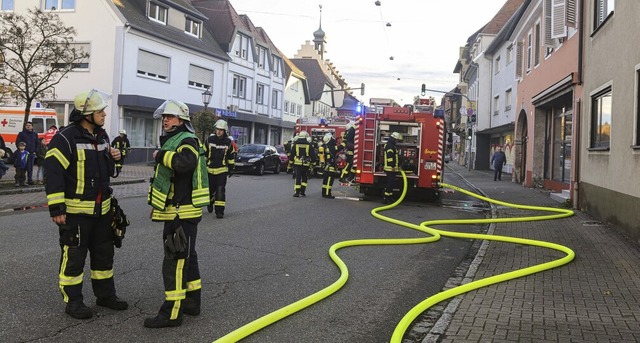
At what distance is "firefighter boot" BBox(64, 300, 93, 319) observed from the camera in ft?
14.1

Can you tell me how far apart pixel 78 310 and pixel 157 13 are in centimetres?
2953

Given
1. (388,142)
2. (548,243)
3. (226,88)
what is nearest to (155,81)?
(226,88)

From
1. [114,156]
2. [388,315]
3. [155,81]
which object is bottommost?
[388,315]

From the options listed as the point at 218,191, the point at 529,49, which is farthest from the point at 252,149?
the point at 218,191

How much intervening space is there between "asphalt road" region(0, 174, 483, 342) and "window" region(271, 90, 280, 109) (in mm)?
36341

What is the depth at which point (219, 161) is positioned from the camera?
398 inches

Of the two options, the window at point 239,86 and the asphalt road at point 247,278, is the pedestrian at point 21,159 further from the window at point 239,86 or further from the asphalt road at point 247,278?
the window at point 239,86

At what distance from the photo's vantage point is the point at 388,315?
486 centimetres

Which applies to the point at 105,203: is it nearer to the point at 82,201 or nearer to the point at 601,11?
the point at 82,201

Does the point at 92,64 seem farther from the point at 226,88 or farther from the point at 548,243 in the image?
the point at 548,243

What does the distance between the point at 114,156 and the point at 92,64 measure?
25429 mm

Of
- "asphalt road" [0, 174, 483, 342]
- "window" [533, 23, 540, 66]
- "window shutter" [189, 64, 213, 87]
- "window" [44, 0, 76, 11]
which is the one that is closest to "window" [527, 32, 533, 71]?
"window" [533, 23, 540, 66]

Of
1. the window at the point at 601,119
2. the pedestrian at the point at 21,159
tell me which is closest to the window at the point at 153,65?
the pedestrian at the point at 21,159

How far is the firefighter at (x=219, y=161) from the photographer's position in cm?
1002
